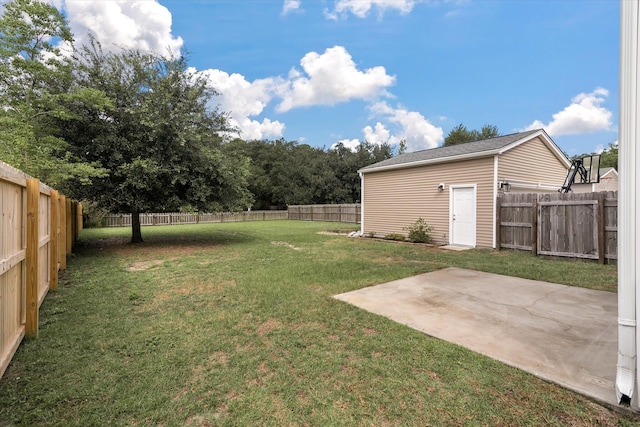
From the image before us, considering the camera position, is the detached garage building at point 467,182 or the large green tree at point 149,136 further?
the detached garage building at point 467,182

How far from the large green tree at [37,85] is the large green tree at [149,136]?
681mm

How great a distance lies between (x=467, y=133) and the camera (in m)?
34.1

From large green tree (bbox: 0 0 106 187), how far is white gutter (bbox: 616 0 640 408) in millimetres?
9273

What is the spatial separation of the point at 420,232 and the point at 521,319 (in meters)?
7.18

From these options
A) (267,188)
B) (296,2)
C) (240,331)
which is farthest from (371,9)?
(267,188)

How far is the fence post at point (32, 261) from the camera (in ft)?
9.66

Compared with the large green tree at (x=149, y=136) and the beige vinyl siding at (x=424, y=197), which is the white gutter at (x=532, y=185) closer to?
the beige vinyl siding at (x=424, y=197)

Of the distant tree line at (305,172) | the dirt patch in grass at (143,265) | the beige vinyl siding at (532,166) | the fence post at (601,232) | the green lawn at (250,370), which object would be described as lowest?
the green lawn at (250,370)

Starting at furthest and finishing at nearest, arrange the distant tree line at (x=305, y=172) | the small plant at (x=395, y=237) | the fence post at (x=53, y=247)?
the distant tree line at (x=305, y=172)
the small plant at (x=395, y=237)
the fence post at (x=53, y=247)

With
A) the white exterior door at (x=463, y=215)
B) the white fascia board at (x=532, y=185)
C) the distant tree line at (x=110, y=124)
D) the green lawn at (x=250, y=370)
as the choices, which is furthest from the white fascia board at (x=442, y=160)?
the distant tree line at (x=110, y=124)

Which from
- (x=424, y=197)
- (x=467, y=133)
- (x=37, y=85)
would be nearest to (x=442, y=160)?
(x=424, y=197)

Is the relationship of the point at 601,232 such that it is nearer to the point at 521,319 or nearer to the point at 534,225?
the point at 534,225

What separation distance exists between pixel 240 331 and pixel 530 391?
100 inches

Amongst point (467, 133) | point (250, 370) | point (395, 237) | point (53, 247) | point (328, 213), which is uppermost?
point (467, 133)
